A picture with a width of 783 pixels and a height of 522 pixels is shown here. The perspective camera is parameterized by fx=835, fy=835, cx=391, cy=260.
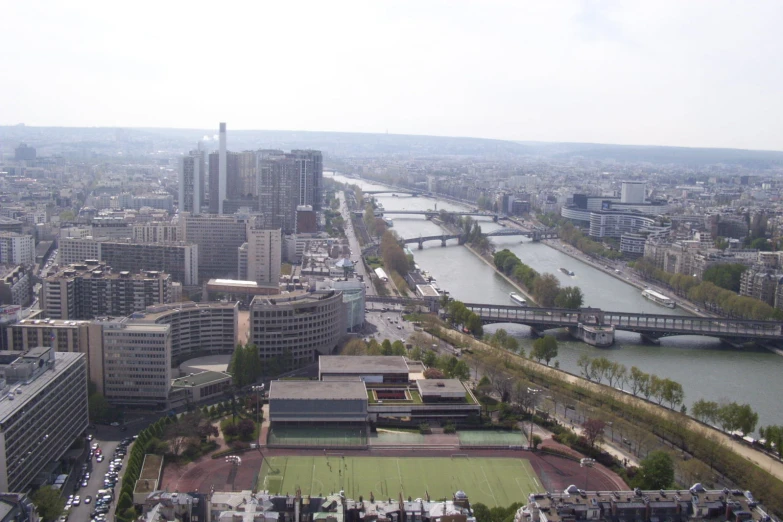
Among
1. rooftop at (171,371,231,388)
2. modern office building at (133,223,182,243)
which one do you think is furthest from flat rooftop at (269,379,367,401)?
modern office building at (133,223,182,243)

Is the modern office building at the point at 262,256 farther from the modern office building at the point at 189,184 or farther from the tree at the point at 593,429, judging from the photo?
the tree at the point at 593,429

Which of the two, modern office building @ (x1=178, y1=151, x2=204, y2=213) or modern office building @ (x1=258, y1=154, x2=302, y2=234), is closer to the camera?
modern office building @ (x1=258, y1=154, x2=302, y2=234)

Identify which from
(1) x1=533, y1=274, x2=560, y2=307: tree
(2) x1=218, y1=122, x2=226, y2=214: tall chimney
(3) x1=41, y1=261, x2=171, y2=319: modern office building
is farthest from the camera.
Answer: (2) x1=218, y1=122, x2=226, y2=214: tall chimney

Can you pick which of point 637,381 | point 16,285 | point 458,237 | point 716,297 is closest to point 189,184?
point 458,237

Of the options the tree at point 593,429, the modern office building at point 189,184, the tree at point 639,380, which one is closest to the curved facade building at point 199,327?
the tree at point 593,429

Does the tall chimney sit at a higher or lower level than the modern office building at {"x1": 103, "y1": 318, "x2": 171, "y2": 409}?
higher

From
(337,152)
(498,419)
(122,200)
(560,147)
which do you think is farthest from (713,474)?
(560,147)

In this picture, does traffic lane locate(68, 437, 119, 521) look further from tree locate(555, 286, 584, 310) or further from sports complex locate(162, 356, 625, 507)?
tree locate(555, 286, 584, 310)
